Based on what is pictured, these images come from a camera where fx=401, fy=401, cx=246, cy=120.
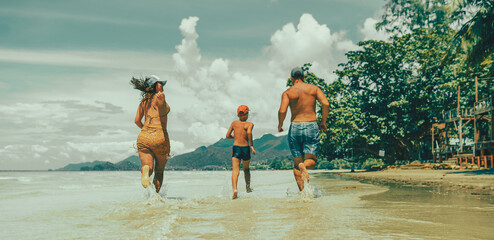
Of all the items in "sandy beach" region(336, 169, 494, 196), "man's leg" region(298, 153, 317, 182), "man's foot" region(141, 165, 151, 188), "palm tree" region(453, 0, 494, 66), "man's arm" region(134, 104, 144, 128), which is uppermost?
"palm tree" region(453, 0, 494, 66)

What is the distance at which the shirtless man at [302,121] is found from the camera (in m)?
6.36

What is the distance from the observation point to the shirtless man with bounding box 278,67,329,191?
636cm

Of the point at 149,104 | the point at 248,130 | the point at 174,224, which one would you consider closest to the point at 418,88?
the point at 248,130

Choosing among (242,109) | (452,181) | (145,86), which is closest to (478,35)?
(452,181)

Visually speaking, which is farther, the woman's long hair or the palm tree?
the palm tree

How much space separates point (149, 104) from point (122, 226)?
113 inches

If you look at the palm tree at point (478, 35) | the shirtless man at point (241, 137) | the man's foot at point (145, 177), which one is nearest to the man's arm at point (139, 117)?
the man's foot at point (145, 177)

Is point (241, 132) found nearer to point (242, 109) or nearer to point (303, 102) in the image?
point (242, 109)

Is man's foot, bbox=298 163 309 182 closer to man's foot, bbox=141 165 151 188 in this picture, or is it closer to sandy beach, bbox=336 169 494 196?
man's foot, bbox=141 165 151 188

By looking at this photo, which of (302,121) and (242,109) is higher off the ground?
(242,109)

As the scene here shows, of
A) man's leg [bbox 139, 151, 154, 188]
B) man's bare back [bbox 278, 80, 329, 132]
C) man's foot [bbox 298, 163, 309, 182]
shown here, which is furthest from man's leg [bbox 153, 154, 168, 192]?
man's foot [bbox 298, 163, 309, 182]

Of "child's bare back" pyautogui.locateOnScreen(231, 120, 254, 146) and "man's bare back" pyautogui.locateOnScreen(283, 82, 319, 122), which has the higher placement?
"man's bare back" pyautogui.locateOnScreen(283, 82, 319, 122)

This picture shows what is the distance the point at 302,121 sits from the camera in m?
6.45

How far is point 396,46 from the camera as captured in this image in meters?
31.3
